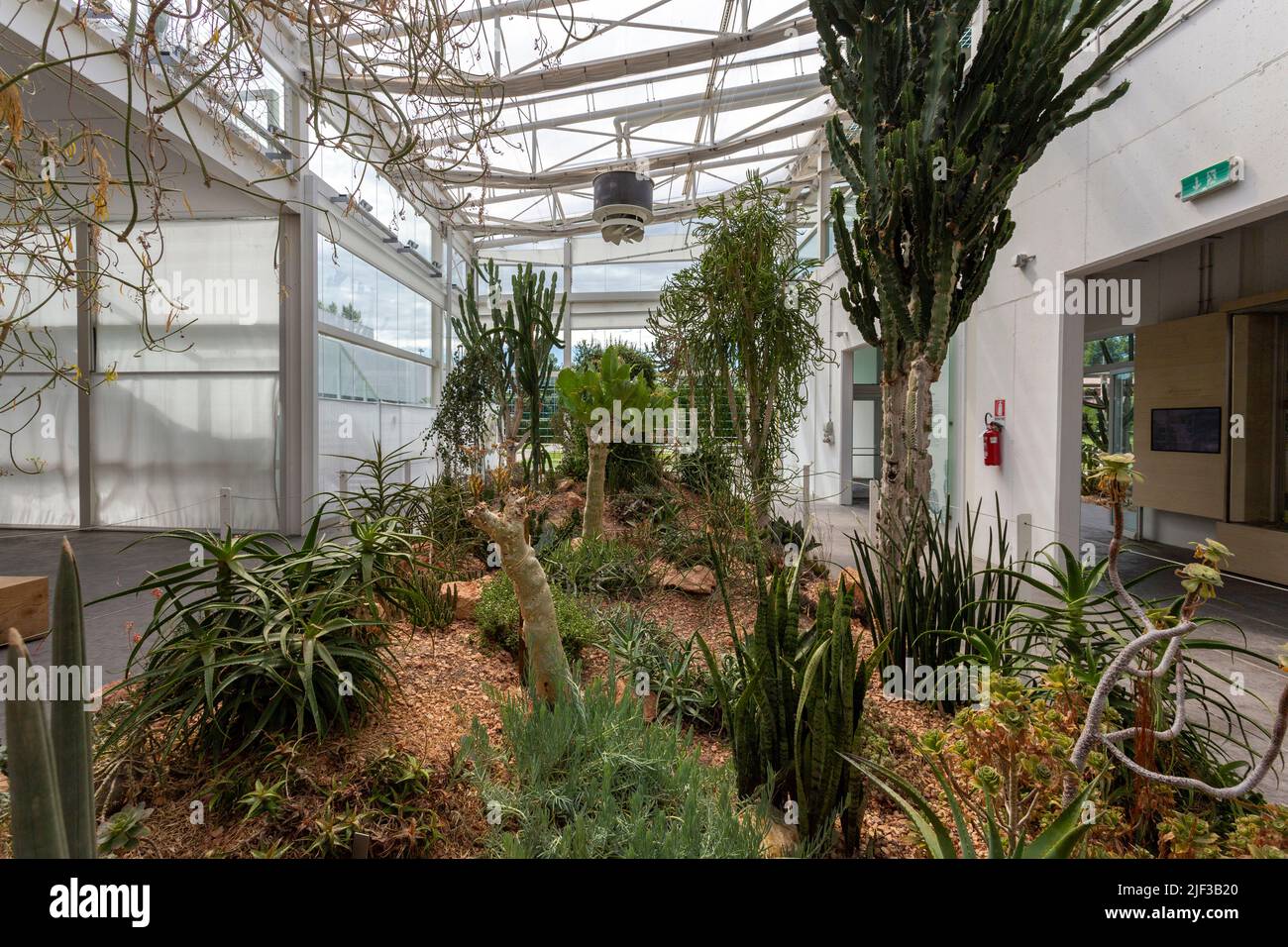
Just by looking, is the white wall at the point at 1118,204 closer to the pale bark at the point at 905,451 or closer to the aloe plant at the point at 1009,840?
the pale bark at the point at 905,451

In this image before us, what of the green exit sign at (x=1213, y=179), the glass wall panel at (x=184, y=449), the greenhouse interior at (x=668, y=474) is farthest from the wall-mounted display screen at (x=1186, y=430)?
the glass wall panel at (x=184, y=449)

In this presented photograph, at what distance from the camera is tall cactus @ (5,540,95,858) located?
0.56 meters

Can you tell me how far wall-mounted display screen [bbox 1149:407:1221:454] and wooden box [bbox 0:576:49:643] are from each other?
9151mm

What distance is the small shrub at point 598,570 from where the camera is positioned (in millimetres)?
3555

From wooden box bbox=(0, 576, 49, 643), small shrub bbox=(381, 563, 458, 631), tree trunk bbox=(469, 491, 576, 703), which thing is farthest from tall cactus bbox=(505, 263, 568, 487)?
tree trunk bbox=(469, 491, 576, 703)

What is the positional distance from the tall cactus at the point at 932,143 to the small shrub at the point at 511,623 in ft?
5.01

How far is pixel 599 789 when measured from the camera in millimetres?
1438

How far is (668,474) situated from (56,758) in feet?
17.7

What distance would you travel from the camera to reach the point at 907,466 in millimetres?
2764

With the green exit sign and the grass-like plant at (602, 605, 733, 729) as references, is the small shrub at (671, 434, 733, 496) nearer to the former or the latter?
the grass-like plant at (602, 605, 733, 729)

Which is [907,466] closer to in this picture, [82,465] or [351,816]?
[351,816]

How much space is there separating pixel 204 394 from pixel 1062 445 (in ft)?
29.1

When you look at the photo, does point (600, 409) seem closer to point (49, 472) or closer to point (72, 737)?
point (72, 737)
